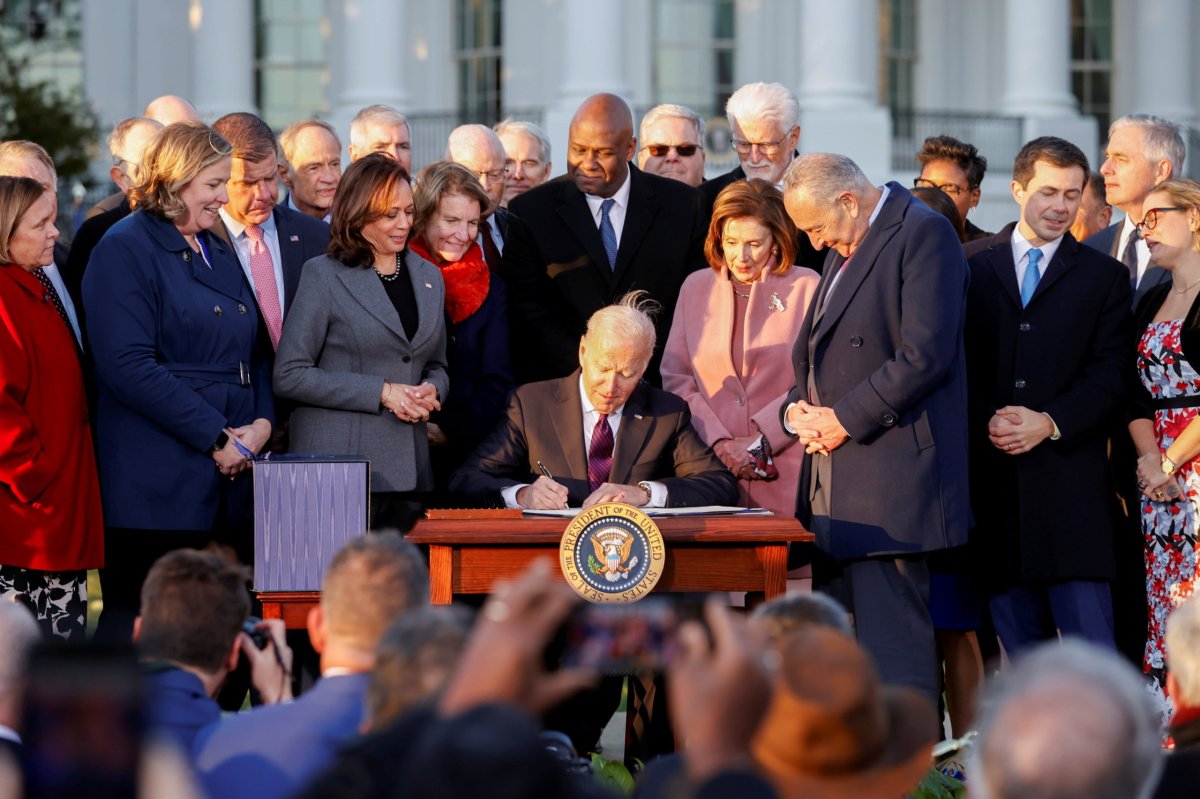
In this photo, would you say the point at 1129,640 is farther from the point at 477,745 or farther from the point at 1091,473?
the point at 477,745

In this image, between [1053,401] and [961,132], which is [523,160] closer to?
[1053,401]

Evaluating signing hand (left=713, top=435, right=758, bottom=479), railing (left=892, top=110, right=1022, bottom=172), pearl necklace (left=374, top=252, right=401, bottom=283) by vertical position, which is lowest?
signing hand (left=713, top=435, right=758, bottom=479)

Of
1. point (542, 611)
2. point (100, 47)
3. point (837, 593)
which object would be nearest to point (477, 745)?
point (542, 611)

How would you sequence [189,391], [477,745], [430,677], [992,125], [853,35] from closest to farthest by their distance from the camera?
[477,745]
[430,677]
[189,391]
[853,35]
[992,125]

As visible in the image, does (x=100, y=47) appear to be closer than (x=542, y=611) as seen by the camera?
No

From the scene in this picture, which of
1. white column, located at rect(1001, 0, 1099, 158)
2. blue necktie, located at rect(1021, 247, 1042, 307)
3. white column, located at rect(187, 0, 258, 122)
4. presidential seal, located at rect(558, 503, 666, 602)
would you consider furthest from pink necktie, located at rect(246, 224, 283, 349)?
white column, located at rect(1001, 0, 1099, 158)

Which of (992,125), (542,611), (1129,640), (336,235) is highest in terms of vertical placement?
(992,125)

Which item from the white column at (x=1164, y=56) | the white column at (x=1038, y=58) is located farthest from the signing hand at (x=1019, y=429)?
the white column at (x=1164, y=56)

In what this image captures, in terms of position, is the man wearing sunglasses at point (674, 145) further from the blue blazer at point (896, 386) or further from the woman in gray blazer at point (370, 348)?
the blue blazer at point (896, 386)

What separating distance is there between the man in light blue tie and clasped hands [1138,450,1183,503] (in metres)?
0.16

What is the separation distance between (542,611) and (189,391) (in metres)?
4.25

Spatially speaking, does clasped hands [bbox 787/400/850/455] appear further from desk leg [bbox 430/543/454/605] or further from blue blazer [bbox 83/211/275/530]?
blue blazer [bbox 83/211/275/530]

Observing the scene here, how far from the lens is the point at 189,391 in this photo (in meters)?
6.89

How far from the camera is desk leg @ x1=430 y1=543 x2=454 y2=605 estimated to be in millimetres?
6148
